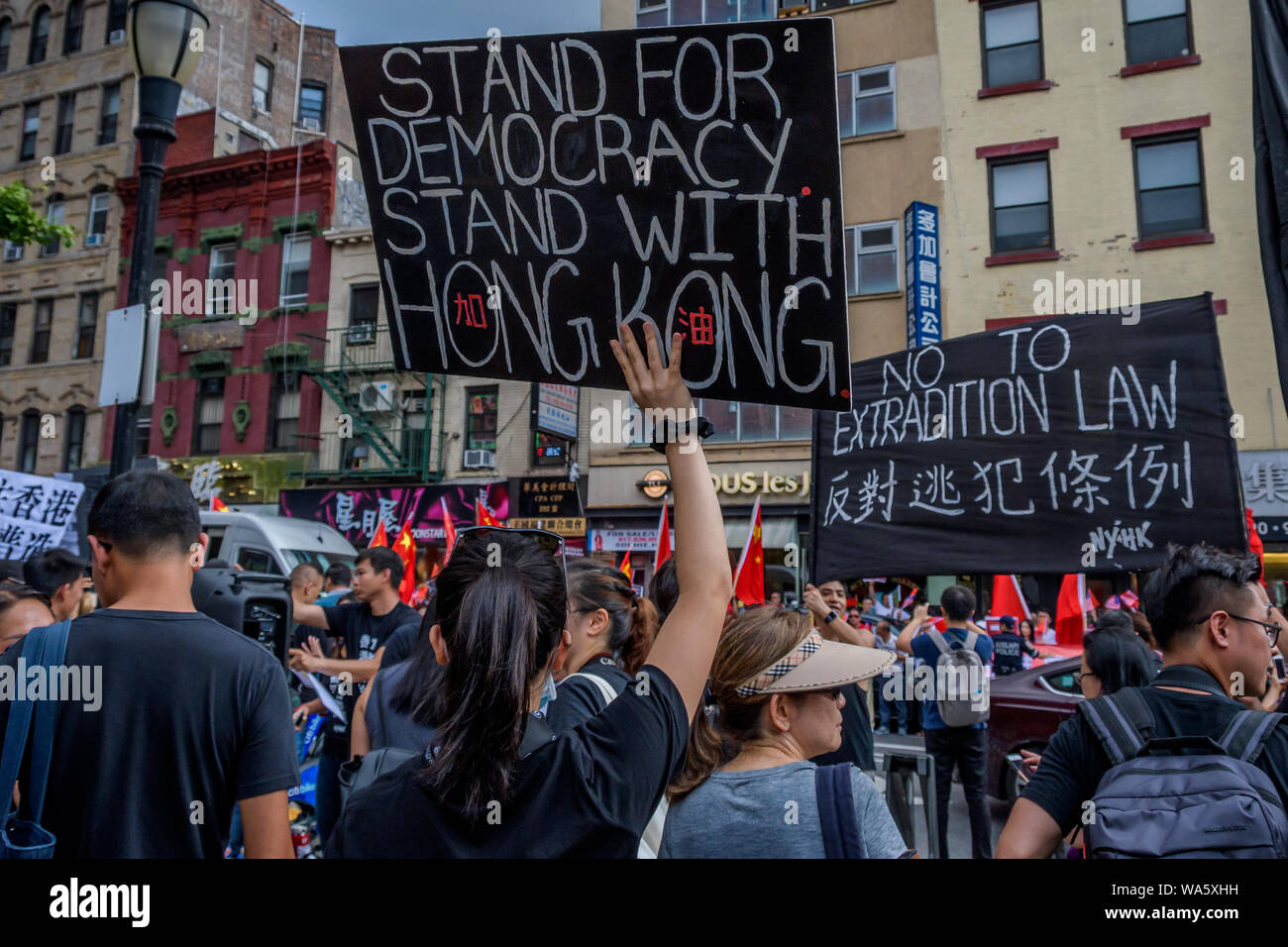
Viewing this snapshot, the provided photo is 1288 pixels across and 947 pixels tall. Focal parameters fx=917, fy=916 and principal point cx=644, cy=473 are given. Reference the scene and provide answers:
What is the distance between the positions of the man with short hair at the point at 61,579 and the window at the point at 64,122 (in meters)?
30.9

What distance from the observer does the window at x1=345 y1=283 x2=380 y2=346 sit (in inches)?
984

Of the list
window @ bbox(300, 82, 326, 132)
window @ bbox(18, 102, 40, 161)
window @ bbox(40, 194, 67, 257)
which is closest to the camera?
window @ bbox(40, 194, 67, 257)

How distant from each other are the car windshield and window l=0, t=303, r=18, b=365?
799 inches

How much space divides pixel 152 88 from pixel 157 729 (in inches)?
155

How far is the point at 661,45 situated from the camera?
2.61 m

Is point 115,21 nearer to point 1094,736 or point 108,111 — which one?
point 108,111

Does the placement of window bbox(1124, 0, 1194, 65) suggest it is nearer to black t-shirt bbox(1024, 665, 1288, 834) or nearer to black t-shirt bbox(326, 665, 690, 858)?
black t-shirt bbox(1024, 665, 1288, 834)

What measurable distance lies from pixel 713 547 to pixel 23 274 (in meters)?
34.8

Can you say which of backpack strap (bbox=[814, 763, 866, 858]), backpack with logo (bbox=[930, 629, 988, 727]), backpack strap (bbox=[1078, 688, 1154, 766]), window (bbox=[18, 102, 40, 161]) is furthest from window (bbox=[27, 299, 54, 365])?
backpack strap (bbox=[1078, 688, 1154, 766])

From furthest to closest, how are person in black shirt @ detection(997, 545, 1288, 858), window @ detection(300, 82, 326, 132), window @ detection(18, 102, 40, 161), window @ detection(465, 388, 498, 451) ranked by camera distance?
window @ detection(300, 82, 326, 132)
window @ detection(18, 102, 40, 161)
window @ detection(465, 388, 498, 451)
person in black shirt @ detection(997, 545, 1288, 858)

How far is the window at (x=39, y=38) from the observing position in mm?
30281

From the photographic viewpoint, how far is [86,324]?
28.7 metres

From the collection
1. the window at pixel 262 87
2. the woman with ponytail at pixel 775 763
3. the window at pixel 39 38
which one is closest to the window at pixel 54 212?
the window at pixel 39 38

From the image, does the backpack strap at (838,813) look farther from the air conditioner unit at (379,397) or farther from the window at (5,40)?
the window at (5,40)
